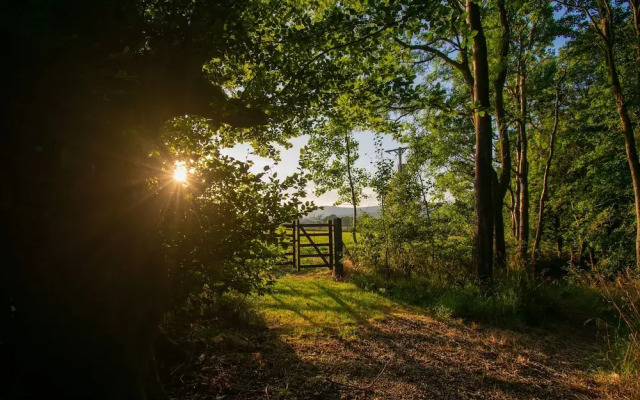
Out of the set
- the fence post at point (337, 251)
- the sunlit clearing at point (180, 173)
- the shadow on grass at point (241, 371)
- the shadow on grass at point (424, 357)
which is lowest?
the shadow on grass at point (424, 357)

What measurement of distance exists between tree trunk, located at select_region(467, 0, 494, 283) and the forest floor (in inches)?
80.1

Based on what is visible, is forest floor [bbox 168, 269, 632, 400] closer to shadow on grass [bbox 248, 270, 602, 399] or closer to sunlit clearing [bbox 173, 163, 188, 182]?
shadow on grass [bbox 248, 270, 602, 399]

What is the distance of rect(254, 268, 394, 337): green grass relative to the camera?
584 cm

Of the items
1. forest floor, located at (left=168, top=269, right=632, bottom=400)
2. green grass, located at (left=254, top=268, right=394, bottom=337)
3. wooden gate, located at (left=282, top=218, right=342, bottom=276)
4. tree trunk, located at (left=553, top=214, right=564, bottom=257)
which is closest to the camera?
forest floor, located at (left=168, top=269, right=632, bottom=400)

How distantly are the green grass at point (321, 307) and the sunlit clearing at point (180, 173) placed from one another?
313 centimetres

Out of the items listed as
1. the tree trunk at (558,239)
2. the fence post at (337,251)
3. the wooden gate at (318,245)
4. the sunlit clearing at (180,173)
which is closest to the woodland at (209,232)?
the sunlit clearing at (180,173)

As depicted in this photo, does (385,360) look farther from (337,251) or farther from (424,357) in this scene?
(337,251)

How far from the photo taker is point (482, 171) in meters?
8.01

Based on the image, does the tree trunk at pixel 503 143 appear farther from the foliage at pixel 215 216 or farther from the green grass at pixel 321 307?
the foliage at pixel 215 216

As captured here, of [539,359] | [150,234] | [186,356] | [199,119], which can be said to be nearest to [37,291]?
[150,234]

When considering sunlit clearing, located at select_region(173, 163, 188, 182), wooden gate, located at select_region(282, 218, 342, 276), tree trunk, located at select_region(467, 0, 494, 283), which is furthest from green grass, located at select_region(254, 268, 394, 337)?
sunlit clearing, located at select_region(173, 163, 188, 182)

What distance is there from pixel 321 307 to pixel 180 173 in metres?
5.27

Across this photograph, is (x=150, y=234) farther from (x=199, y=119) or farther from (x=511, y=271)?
(x=511, y=271)

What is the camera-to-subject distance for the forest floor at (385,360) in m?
3.43
